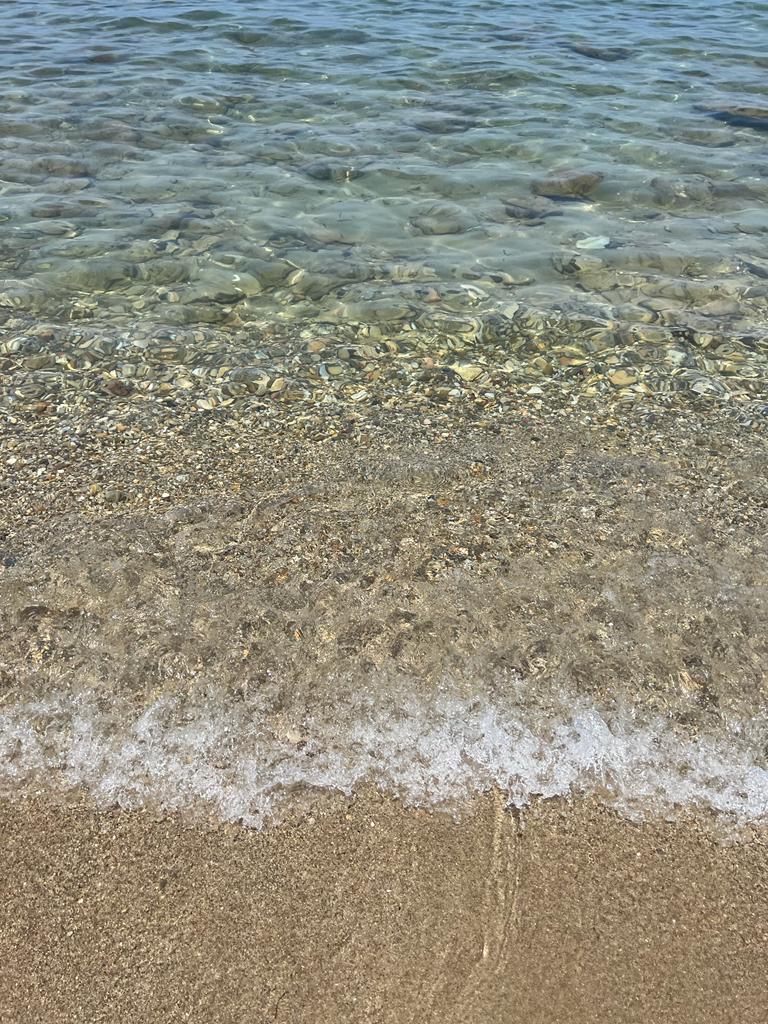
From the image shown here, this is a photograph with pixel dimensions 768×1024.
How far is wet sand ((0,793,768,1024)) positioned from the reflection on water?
12.1 feet

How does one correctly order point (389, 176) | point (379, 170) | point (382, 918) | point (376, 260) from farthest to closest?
point (379, 170), point (389, 176), point (376, 260), point (382, 918)

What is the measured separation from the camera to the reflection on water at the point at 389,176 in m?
6.31

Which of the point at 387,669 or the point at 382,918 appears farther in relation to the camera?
the point at 387,669

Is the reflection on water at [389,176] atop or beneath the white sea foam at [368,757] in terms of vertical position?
atop

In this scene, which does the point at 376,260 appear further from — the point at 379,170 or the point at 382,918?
the point at 382,918

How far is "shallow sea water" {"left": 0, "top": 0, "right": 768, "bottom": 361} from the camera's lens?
21.0 ft

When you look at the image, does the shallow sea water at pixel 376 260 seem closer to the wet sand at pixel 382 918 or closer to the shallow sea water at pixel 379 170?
the shallow sea water at pixel 379 170

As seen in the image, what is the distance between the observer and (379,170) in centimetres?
841

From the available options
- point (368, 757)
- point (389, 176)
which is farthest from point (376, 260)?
point (368, 757)

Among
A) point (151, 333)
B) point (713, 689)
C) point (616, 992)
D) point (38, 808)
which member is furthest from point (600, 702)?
point (151, 333)

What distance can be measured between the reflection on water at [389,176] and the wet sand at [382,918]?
368 centimetres

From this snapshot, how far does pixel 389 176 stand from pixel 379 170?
0.18m

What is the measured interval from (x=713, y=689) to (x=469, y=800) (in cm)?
112

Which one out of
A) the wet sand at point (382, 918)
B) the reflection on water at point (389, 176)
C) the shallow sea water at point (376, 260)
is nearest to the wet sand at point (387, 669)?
the wet sand at point (382, 918)
